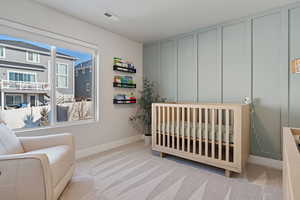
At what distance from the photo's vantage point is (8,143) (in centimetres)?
153

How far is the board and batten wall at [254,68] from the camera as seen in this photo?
2174mm

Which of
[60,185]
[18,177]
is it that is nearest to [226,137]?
[60,185]

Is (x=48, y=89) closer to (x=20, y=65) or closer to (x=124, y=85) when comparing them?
(x=20, y=65)

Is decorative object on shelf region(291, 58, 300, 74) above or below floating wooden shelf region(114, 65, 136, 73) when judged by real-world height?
below

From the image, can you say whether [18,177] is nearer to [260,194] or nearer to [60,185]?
[60,185]

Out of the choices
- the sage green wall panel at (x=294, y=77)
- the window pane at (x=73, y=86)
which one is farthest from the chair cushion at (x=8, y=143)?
the sage green wall panel at (x=294, y=77)

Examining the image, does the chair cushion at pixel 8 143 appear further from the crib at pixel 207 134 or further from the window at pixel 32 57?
the crib at pixel 207 134

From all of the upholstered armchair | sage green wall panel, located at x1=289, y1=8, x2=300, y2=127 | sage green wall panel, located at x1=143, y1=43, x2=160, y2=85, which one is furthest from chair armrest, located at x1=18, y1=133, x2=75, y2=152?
sage green wall panel, located at x1=289, y1=8, x2=300, y2=127

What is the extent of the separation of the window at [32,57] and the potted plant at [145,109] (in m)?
2.08

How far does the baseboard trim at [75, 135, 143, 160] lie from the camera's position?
2658mm

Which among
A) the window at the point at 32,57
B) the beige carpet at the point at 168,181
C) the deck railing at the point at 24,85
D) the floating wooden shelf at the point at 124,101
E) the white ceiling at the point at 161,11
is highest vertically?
the white ceiling at the point at 161,11

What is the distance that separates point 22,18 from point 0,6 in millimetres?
222

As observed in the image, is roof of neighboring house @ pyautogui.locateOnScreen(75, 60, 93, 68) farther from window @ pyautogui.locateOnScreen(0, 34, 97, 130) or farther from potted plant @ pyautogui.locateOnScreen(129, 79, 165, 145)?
potted plant @ pyautogui.locateOnScreen(129, 79, 165, 145)

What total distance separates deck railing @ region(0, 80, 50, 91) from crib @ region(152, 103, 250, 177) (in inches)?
71.8
